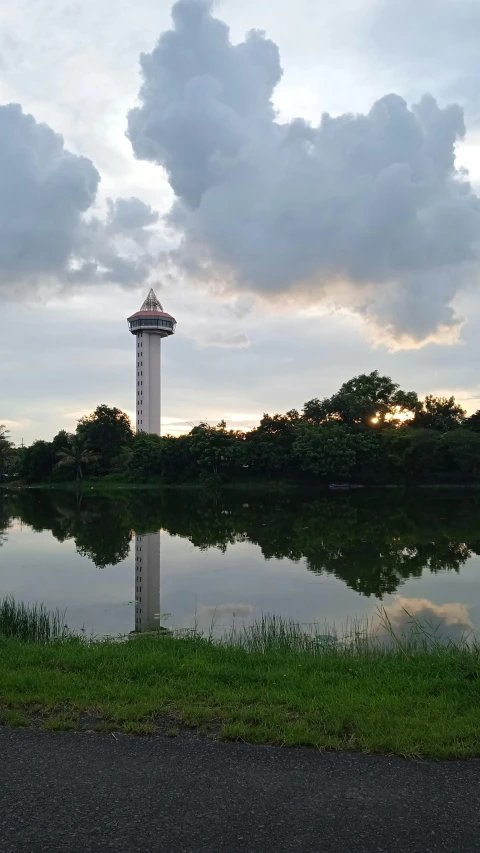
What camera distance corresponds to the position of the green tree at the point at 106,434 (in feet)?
255

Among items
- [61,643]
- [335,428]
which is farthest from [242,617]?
[335,428]

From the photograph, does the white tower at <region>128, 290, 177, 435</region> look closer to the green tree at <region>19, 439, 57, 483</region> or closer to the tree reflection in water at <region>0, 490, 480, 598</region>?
the green tree at <region>19, 439, 57, 483</region>

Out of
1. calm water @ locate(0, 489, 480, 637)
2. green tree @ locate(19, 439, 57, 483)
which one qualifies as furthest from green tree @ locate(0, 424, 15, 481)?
calm water @ locate(0, 489, 480, 637)

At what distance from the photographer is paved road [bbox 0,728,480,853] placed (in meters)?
3.67

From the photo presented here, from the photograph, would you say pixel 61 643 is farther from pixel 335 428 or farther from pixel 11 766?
pixel 335 428

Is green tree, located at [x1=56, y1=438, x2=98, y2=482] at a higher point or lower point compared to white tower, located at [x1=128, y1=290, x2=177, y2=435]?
lower

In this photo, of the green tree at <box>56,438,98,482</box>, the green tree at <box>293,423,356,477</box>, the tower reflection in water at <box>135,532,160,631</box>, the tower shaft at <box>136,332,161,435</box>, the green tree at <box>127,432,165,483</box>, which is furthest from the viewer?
the tower shaft at <box>136,332,161,435</box>

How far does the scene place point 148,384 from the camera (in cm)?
8500

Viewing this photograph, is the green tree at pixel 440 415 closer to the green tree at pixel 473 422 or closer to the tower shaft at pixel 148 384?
the green tree at pixel 473 422

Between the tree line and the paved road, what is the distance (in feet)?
178

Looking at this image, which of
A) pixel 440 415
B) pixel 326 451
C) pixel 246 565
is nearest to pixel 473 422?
pixel 440 415

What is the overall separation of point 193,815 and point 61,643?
18.8 ft

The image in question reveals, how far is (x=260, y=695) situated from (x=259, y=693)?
8 cm

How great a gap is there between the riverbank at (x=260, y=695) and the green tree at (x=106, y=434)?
2744 inches
